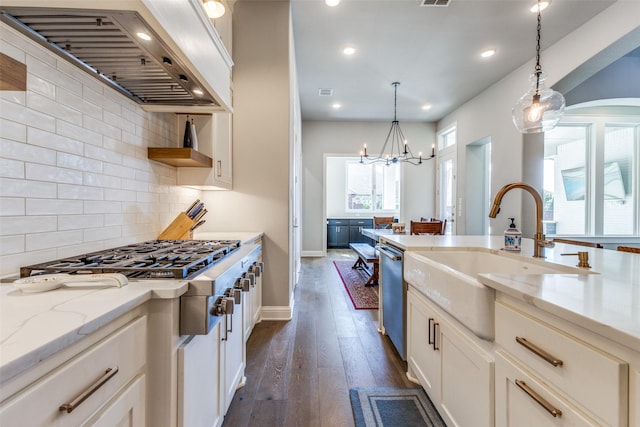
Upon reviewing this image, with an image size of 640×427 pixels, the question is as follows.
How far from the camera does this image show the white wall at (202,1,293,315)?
2.81m

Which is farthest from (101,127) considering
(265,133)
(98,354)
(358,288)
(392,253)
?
(358,288)

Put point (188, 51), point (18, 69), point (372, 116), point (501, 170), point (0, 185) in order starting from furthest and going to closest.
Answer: point (372, 116)
point (501, 170)
point (188, 51)
point (0, 185)
point (18, 69)

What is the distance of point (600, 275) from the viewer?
0.99m

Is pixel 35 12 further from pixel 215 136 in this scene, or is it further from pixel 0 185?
pixel 215 136

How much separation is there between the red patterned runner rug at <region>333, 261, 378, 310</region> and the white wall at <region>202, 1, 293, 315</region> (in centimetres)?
101

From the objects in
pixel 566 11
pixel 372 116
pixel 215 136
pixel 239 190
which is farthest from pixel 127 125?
pixel 372 116

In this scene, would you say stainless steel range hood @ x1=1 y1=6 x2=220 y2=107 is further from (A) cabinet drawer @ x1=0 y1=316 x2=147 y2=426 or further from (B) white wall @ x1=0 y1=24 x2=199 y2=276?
(A) cabinet drawer @ x1=0 y1=316 x2=147 y2=426

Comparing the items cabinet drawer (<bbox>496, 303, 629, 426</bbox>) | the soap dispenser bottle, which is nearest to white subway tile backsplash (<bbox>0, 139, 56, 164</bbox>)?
cabinet drawer (<bbox>496, 303, 629, 426</bbox>)

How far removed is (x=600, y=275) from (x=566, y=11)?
132 inches

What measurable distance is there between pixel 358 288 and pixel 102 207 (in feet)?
10.5

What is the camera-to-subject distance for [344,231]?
8227 mm

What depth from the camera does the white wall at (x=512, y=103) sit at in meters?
2.83

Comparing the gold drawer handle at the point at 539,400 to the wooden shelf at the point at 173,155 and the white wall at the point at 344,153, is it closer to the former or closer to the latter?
the wooden shelf at the point at 173,155

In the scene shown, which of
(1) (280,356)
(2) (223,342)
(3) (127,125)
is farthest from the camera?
(1) (280,356)
